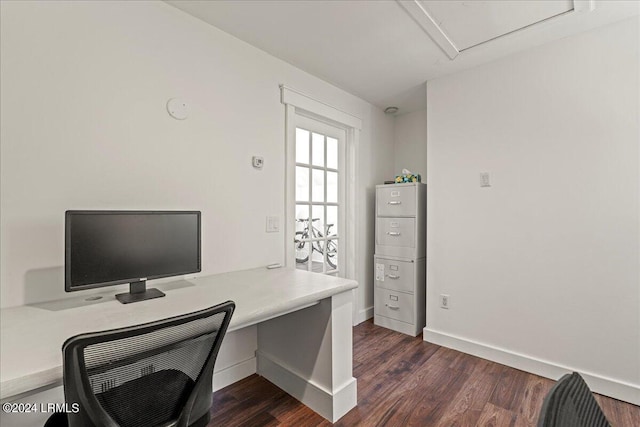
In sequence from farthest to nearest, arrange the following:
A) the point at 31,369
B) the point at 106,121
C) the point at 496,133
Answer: the point at 496,133 → the point at 106,121 → the point at 31,369

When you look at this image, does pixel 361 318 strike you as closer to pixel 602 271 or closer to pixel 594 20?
pixel 602 271

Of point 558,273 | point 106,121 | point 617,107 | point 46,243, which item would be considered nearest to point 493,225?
point 558,273

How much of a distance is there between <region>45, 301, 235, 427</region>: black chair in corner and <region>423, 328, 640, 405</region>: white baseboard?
2196 millimetres

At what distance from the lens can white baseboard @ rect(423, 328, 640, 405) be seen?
190 cm

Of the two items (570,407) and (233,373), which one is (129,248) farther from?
(570,407)

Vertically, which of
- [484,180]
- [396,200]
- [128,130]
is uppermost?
[128,130]

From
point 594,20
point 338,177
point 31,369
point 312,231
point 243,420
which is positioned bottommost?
point 243,420

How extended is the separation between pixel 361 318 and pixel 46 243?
2685mm

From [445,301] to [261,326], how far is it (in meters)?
1.62

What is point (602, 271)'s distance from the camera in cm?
199

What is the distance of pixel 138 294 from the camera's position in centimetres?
150

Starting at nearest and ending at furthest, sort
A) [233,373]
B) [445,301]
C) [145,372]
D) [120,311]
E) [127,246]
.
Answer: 1. [145,372]
2. [120,311]
3. [127,246]
4. [233,373]
5. [445,301]

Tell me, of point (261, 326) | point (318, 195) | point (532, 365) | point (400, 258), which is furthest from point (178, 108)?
point (532, 365)

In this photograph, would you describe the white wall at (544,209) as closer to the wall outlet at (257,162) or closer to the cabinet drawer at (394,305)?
the cabinet drawer at (394,305)
